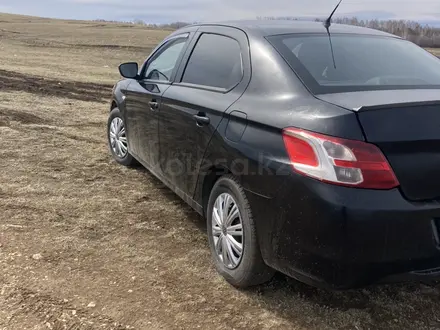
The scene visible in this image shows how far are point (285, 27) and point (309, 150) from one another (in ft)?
4.50

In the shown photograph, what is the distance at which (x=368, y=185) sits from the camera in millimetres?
2393

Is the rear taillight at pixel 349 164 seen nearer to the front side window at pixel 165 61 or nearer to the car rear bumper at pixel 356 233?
the car rear bumper at pixel 356 233

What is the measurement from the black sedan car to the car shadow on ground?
21 centimetres

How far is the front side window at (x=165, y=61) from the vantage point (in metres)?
4.34

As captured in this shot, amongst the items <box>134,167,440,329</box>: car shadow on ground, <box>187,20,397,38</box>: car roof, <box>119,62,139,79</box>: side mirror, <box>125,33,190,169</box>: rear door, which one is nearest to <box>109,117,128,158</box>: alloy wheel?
<box>125,33,190,169</box>: rear door

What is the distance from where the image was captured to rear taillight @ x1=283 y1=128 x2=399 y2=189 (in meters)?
2.39

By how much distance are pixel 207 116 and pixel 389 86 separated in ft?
3.88

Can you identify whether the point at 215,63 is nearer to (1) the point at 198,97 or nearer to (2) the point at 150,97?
(1) the point at 198,97

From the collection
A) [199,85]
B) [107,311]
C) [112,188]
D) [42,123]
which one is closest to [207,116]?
[199,85]

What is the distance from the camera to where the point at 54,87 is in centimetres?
1241

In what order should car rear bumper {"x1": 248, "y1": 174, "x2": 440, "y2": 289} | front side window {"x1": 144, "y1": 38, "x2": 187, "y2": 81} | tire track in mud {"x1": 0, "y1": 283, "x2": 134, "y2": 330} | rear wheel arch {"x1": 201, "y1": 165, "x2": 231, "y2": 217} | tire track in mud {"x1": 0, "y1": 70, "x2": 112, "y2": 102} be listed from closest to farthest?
car rear bumper {"x1": 248, "y1": 174, "x2": 440, "y2": 289}
tire track in mud {"x1": 0, "y1": 283, "x2": 134, "y2": 330}
rear wheel arch {"x1": 201, "y1": 165, "x2": 231, "y2": 217}
front side window {"x1": 144, "y1": 38, "x2": 187, "y2": 81}
tire track in mud {"x1": 0, "y1": 70, "x2": 112, "y2": 102}

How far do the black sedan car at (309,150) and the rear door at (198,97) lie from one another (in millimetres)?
12

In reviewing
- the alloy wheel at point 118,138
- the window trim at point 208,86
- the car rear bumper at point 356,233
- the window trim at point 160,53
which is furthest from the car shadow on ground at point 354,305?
the alloy wheel at point 118,138

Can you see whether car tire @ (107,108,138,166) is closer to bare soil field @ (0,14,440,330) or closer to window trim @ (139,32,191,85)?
bare soil field @ (0,14,440,330)
